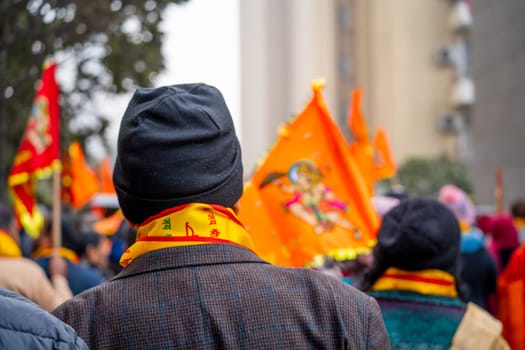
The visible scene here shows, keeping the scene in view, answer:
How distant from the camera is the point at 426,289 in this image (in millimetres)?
3400

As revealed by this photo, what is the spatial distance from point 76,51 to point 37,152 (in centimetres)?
818

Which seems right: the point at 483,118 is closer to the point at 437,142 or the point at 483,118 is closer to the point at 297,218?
the point at 437,142

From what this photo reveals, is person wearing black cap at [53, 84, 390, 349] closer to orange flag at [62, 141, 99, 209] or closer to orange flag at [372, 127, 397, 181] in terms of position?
orange flag at [372, 127, 397, 181]

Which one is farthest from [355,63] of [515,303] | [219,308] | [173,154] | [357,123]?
[219,308]

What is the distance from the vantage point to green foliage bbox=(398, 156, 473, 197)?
41594mm

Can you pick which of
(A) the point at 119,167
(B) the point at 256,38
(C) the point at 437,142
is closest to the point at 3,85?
(A) the point at 119,167

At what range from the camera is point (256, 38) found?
61.1 metres

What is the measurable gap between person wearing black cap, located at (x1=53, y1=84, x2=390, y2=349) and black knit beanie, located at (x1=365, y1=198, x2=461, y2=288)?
4.56ft

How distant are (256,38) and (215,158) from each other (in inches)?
2362

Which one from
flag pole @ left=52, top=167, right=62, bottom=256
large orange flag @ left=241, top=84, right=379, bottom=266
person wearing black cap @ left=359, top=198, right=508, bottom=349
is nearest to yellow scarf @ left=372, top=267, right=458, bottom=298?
person wearing black cap @ left=359, top=198, right=508, bottom=349

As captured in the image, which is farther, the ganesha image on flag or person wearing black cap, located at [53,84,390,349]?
the ganesha image on flag

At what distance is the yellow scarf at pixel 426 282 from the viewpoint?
3.40 meters

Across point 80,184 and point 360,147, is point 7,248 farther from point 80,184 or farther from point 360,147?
point 80,184

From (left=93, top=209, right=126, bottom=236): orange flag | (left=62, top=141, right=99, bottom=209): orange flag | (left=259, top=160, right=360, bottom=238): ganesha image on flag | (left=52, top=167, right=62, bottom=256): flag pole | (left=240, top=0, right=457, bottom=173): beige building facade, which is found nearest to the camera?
(left=259, top=160, right=360, bottom=238): ganesha image on flag
